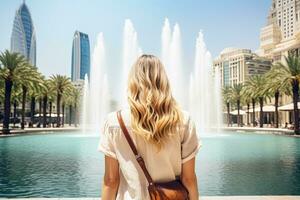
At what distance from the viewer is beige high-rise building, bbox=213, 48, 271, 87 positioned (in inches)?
4604

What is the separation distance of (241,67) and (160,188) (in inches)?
4840

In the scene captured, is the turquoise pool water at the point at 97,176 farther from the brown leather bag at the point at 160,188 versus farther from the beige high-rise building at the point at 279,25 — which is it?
the beige high-rise building at the point at 279,25

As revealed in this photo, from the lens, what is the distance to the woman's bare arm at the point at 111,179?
2045 millimetres

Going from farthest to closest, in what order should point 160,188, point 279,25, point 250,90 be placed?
point 279,25
point 250,90
point 160,188

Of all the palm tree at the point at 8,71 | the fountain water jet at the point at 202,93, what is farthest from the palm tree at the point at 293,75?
the palm tree at the point at 8,71

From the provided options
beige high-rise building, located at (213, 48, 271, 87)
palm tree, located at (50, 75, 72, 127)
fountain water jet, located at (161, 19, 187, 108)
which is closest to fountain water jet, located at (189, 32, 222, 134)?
fountain water jet, located at (161, 19, 187, 108)

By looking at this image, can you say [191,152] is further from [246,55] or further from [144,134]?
[246,55]

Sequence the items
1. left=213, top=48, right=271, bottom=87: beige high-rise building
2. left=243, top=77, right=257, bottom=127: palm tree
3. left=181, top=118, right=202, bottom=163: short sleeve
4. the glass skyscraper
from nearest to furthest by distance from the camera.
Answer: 1. left=181, top=118, right=202, bottom=163: short sleeve
2. left=243, top=77, right=257, bottom=127: palm tree
3. left=213, top=48, right=271, bottom=87: beige high-rise building
4. the glass skyscraper

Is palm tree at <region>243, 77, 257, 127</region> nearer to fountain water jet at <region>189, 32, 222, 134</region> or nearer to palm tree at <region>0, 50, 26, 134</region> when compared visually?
fountain water jet at <region>189, 32, 222, 134</region>

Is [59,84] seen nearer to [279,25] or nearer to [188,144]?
[188,144]

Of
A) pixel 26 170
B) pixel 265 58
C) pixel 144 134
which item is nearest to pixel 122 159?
pixel 144 134

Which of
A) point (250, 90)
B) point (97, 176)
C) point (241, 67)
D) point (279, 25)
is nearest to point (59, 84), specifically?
point (250, 90)

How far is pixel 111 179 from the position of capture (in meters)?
2.05

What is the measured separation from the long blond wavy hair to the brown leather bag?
0.22ft
